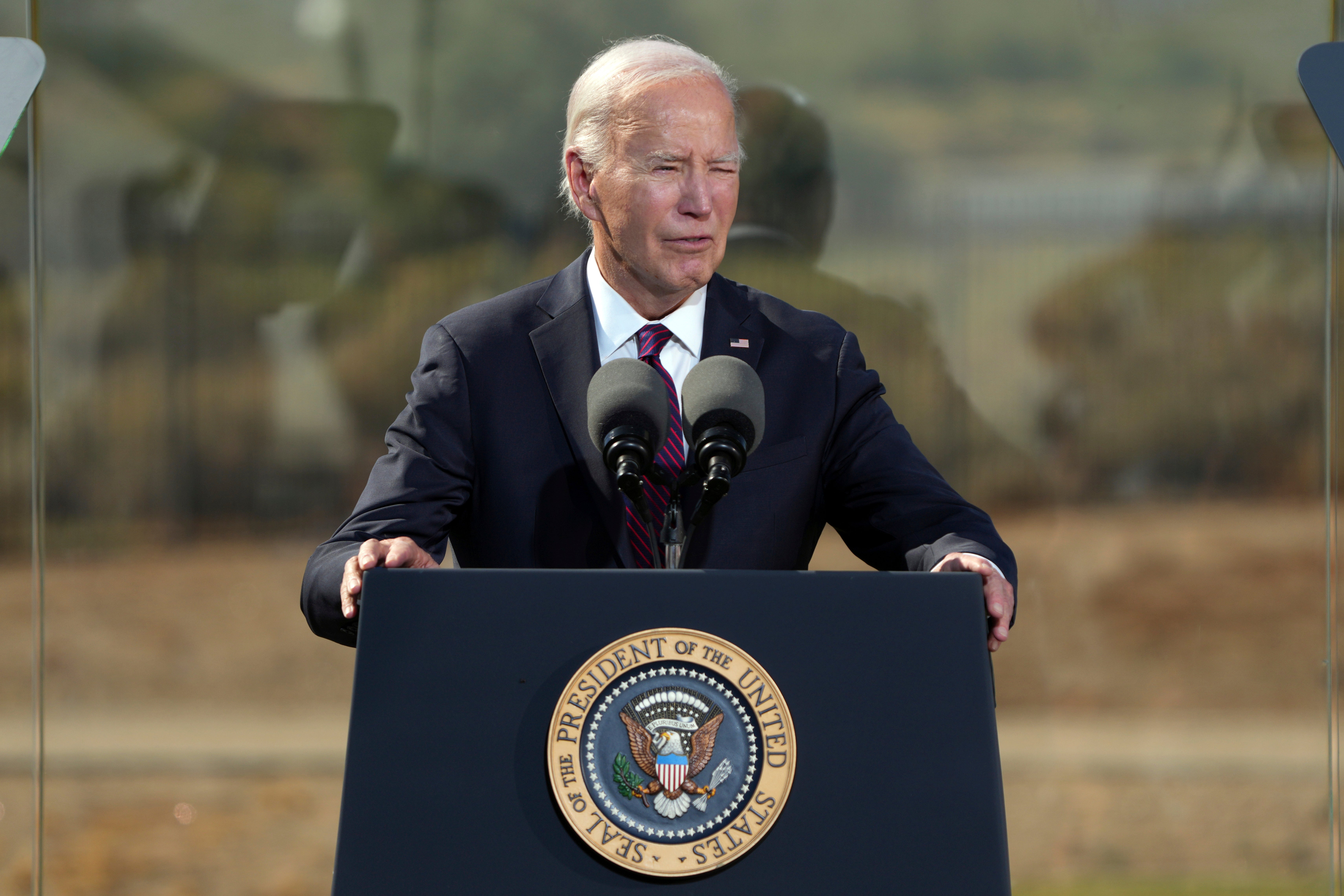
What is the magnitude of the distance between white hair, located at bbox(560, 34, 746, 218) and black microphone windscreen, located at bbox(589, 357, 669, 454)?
58cm

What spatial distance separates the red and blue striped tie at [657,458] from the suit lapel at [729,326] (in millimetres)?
64

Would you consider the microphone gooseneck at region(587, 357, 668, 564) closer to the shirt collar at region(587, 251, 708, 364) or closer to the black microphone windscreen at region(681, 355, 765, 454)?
the black microphone windscreen at region(681, 355, 765, 454)

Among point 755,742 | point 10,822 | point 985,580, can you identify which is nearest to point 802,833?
point 755,742

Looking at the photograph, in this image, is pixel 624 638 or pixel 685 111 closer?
pixel 624 638

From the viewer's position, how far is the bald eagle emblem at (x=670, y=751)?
1.06 m

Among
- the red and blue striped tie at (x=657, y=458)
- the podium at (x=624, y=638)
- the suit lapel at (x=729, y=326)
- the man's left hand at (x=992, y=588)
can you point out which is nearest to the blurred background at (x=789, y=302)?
the suit lapel at (x=729, y=326)

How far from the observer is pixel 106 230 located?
3369 mm

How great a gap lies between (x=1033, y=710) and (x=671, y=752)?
8.18 feet

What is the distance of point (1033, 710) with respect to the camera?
3.30 metres

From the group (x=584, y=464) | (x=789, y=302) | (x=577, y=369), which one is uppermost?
(x=789, y=302)

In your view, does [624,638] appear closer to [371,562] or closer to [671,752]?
[671,752]

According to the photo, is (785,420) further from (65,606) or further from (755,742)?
(65,606)

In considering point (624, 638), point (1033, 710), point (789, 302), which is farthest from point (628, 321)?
point (1033, 710)

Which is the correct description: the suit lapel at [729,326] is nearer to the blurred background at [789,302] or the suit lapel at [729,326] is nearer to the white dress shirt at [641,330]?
the white dress shirt at [641,330]
